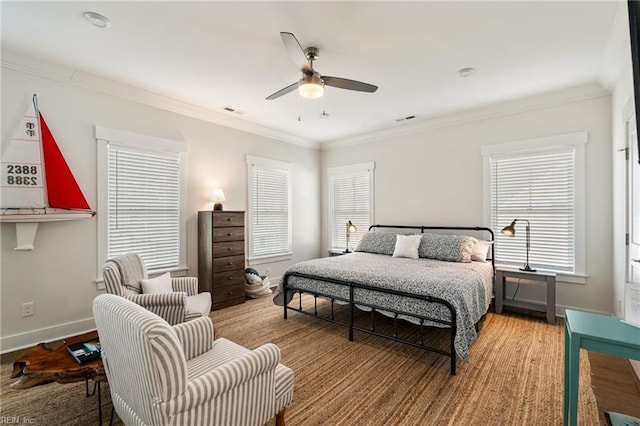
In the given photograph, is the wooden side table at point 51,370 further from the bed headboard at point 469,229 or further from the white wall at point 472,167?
the white wall at point 472,167

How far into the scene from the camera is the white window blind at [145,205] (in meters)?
3.65

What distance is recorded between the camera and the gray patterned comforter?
2646 millimetres

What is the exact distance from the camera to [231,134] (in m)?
4.91

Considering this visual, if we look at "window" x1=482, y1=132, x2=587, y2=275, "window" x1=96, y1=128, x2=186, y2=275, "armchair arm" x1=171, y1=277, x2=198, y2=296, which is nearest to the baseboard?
"window" x1=96, y1=128, x2=186, y2=275

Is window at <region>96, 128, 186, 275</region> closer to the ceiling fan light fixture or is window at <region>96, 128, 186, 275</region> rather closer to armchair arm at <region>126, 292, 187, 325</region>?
armchair arm at <region>126, 292, 187, 325</region>

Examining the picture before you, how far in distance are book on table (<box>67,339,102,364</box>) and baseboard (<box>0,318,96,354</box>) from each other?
5.26ft

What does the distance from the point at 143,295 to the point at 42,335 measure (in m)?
1.56

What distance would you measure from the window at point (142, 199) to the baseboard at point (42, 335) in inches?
26.8

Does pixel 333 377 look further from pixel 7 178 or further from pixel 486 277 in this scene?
pixel 7 178

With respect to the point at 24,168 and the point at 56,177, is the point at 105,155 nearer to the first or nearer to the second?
the point at 56,177

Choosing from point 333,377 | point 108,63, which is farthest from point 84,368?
point 108,63

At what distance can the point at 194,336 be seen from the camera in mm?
1940

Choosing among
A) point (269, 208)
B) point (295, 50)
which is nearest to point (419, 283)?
point (295, 50)

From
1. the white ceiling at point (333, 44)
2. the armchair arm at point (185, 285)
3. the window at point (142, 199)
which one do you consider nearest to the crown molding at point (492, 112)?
the white ceiling at point (333, 44)
